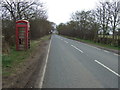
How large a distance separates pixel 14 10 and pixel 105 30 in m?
19.5

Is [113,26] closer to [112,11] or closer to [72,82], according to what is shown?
[112,11]

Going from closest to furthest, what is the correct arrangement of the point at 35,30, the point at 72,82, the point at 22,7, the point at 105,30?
1. the point at 72,82
2. the point at 22,7
3. the point at 105,30
4. the point at 35,30

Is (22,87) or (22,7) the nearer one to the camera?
(22,87)

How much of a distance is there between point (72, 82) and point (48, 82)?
971 mm

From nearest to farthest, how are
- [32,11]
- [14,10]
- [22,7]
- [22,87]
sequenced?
[22,87] → [14,10] → [22,7] → [32,11]

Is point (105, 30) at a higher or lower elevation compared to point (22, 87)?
higher

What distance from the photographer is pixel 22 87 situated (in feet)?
19.3

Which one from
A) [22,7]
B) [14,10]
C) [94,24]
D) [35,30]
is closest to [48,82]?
[14,10]

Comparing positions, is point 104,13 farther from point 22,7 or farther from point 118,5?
point 22,7

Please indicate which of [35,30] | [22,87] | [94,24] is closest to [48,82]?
[22,87]

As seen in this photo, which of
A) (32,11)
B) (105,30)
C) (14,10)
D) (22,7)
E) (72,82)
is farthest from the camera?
(105,30)

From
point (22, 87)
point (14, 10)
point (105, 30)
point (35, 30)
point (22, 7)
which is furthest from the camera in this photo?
point (35, 30)

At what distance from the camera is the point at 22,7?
103 feet

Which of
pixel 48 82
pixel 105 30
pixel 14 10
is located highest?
pixel 14 10
